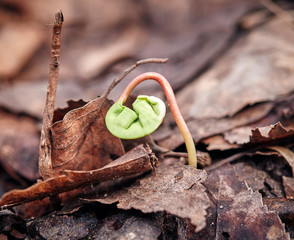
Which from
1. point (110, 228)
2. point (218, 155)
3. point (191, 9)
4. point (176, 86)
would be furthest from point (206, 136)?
point (191, 9)

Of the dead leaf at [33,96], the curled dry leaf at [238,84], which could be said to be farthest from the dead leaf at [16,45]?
the curled dry leaf at [238,84]

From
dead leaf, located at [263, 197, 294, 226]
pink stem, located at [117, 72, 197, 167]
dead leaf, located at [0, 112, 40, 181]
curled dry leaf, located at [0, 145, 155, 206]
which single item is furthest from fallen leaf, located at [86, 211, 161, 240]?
dead leaf, located at [0, 112, 40, 181]

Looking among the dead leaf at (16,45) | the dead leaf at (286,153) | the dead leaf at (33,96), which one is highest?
the dead leaf at (16,45)

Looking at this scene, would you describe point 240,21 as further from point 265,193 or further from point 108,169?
point 108,169

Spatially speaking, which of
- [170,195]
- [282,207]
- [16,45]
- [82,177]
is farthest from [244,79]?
[16,45]

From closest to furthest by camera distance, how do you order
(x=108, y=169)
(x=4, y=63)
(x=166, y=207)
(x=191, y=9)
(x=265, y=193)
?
(x=166, y=207), (x=108, y=169), (x=265, y=193), (x=4, y=63), (x=191, y=9)

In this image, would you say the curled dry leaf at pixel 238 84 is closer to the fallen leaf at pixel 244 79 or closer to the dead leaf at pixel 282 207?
the fallen leaf at pixel 244 79

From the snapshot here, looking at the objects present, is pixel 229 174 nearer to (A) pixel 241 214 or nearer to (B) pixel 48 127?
(A) pixel 241 214
